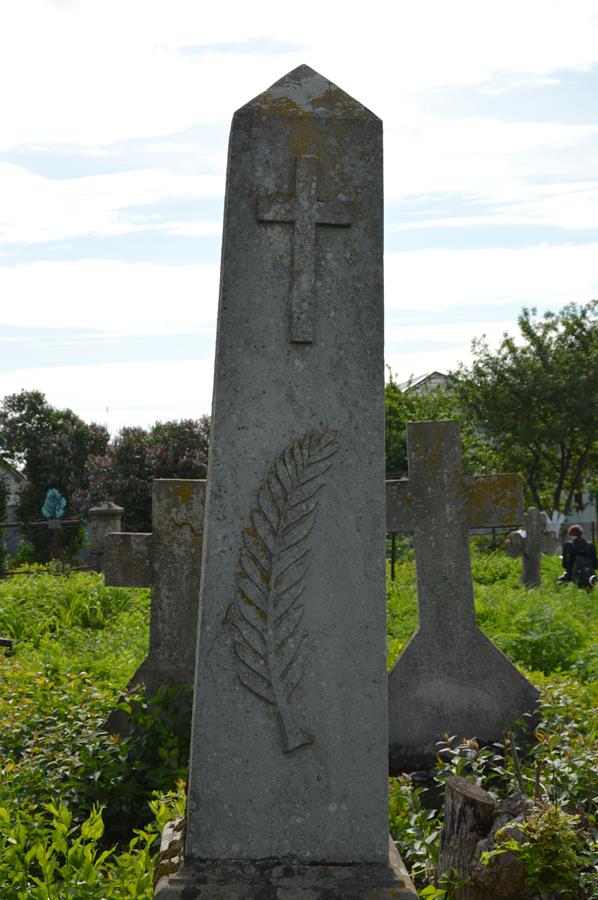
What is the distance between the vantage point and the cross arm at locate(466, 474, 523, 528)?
7086 mm

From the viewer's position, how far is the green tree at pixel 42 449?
3206 centimetres

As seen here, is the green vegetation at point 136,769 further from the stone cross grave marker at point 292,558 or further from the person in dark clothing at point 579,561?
the person in dark clothing at point 579,561

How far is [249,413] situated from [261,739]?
1.12 metres

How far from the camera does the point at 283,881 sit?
11.5 ft

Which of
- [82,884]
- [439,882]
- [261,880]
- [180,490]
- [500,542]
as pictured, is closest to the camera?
[261,880]

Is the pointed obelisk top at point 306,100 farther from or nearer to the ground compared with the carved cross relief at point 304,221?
farther from the ground

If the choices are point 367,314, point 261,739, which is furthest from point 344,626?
point 367,314

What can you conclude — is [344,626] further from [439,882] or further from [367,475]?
[439,882]

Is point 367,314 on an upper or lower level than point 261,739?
upper

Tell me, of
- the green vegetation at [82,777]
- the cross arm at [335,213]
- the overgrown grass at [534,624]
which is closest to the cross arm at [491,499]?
the overgrown grass at [534,624]

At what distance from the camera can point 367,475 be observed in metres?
3.63

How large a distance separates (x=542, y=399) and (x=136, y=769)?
95.2 ft

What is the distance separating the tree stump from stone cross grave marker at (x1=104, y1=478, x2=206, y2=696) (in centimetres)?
275

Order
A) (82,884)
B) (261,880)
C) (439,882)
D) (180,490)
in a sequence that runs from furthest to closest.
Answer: (180,490)
(439,882)
(82,884)
(261,880)
